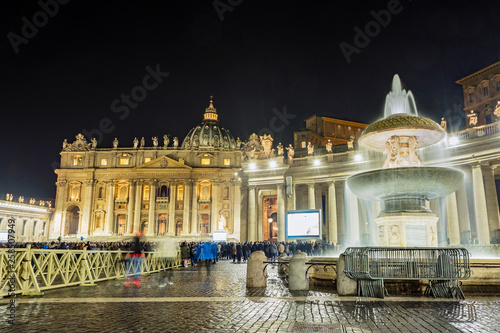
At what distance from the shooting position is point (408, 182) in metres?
13.0

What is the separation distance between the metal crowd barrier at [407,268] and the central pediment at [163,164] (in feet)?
281

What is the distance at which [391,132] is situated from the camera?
14.2 meters

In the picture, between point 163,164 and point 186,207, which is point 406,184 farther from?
point 163,164

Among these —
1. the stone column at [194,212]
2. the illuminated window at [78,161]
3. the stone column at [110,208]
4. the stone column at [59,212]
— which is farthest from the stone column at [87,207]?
the stone column at [194,212]

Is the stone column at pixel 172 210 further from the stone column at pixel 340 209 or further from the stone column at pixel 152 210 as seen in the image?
the stone column at pixel 340 209

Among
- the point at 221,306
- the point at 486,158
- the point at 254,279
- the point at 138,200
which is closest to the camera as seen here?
the point at 221,306

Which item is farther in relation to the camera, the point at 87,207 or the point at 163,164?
the point at 163,164

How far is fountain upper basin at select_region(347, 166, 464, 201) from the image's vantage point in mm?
12649

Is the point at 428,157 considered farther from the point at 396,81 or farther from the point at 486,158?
the point at 396,81

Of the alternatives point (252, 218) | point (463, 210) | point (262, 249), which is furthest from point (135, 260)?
point (463, 210)

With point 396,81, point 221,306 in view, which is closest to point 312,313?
point 221,306

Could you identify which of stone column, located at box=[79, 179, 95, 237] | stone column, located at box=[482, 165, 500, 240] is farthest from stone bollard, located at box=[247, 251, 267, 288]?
stone column, located at box=[79, 179, 95, 237]

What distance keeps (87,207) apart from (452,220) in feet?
268

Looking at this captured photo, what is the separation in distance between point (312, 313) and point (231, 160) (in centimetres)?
9009
